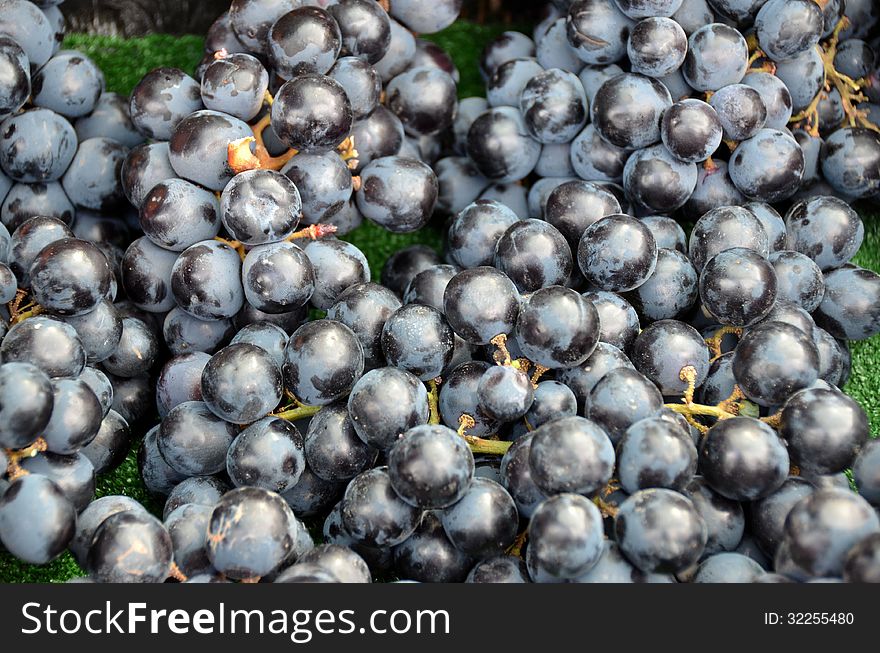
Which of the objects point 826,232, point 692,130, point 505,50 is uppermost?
point 505,50

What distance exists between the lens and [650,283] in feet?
4.02

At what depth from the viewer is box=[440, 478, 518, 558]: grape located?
3.29ft

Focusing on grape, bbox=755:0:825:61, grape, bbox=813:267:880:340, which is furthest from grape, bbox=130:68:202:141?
grape, bbox=813:267:880:340

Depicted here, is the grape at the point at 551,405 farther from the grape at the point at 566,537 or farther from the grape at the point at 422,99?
the grape at the point at 422,99

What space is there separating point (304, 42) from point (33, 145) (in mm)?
401

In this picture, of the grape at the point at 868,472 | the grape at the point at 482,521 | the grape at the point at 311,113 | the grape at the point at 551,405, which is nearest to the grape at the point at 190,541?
the grape at the point at 482,521

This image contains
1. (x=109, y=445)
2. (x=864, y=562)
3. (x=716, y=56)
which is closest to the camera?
(x=864, y=562)

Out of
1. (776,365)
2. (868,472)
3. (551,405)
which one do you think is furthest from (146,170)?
(868,472)

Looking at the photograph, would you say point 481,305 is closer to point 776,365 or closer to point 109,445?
point 776,365

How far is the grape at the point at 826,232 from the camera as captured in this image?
4.24 ft

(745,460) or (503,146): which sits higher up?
(503,146)

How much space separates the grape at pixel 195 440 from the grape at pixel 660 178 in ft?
2.11

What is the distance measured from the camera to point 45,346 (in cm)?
105

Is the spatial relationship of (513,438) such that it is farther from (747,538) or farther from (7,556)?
→ (7,556)
